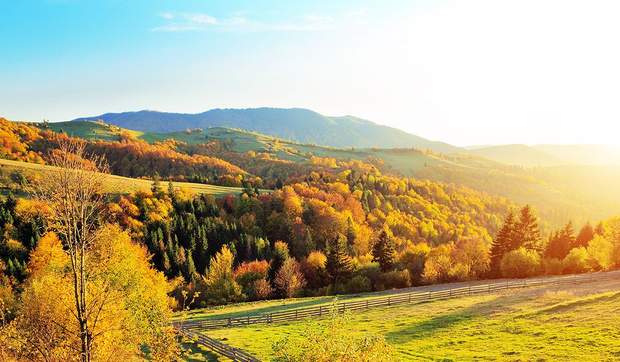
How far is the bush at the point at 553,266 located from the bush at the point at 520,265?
1.40 m

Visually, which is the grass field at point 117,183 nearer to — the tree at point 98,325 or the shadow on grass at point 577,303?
the tree at point 98,325

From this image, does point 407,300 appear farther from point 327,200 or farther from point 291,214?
point 327,200

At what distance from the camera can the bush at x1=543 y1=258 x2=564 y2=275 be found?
78875mm

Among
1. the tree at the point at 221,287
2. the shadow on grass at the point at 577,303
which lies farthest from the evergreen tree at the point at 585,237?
the tree at the point at 221,287

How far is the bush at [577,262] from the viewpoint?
77812mm

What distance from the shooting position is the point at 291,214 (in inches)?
5236

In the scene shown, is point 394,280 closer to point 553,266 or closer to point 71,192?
point 553,266

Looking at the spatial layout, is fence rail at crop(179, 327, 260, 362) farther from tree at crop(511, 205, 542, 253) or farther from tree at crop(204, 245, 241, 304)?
tree at crop(511, 205, 542, 253)

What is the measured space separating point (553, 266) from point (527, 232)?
34.8ft

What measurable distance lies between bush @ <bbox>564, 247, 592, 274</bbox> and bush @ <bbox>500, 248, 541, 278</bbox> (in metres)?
4.98

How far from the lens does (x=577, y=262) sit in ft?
258

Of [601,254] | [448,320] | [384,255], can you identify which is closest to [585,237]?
[601,254]

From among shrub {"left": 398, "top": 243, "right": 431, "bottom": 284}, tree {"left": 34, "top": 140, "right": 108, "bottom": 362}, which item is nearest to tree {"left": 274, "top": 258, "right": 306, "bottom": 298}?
shrub {"left": 398, "top": 243, "right": 431, "bottom": 284}

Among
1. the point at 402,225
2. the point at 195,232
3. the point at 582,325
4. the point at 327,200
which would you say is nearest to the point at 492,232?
the point at 402,225
